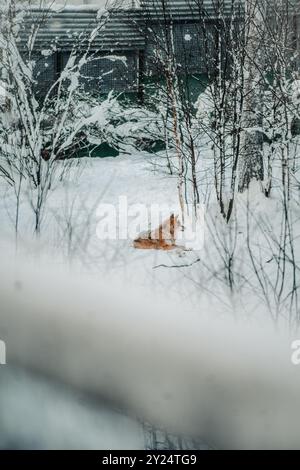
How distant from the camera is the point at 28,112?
6910 millimetres

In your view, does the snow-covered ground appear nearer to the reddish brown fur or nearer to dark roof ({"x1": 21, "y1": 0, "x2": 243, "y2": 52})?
the reddish brown fur

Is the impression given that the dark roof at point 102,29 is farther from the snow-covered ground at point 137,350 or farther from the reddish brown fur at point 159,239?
the snow-covered ground at point 137,350

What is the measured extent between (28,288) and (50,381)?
57.5 inches

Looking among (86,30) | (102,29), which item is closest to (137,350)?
(102,29)

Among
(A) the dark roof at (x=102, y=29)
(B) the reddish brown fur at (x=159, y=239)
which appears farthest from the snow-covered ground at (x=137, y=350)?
(A) the dark roof at (x=102, y=29)

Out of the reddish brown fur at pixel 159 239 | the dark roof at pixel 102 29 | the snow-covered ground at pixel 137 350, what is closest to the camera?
the snow-covered ground at pixel 137 350

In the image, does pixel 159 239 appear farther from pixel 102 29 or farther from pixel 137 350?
pixel 102 29

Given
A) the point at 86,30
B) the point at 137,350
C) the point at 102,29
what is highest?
the point at 86,30

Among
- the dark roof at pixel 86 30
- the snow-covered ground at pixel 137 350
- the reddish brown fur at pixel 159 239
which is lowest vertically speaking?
the snow-covered ground at pixel 137 350

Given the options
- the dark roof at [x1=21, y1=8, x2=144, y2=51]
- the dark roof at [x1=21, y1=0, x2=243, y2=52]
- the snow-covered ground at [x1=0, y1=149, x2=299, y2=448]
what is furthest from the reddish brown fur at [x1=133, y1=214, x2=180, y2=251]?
the dark roof at [x1=21, y1=8, x2=144, y2=51]

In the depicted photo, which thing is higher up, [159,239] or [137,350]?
[159,239]

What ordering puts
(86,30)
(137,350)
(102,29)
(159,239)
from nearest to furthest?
(137,350) < (159,239) < (102,29) < (86,30)

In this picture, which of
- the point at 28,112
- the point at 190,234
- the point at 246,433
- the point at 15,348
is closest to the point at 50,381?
the point at 15,348
